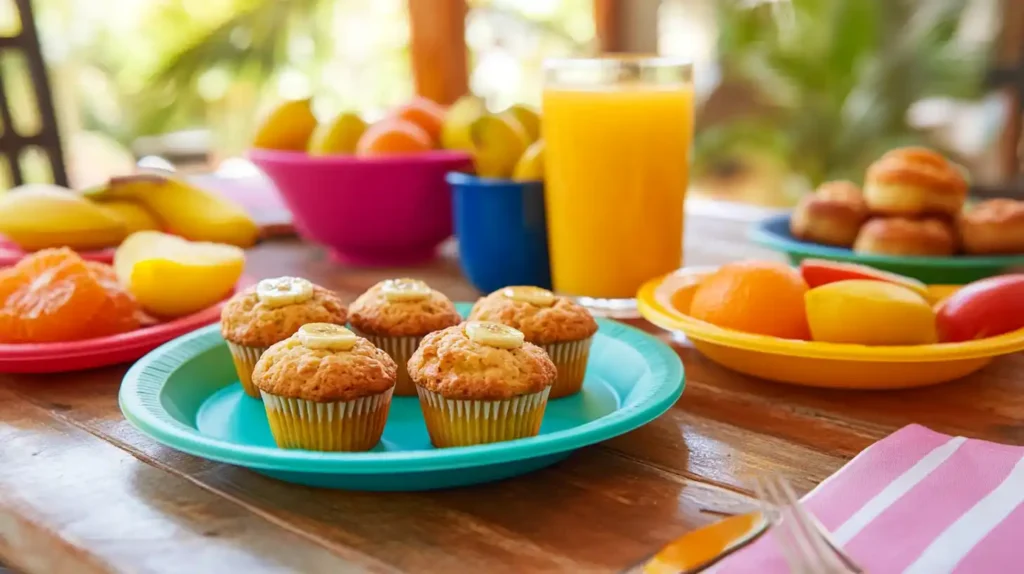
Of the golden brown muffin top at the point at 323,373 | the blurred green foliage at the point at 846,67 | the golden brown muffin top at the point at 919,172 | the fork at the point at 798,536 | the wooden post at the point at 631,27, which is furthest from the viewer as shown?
the wooden post at the point at 631,27

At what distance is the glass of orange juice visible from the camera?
0.96m

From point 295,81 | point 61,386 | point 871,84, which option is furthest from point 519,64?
point 61,386

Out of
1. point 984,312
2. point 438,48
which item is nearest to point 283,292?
point 984,312

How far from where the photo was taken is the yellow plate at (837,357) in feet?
2.17

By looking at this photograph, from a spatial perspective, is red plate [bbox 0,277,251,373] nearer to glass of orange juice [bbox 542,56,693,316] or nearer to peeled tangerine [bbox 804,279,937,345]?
glass of orange juice [bbox 542,56,693,316]

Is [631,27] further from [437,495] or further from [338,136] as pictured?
[437,495]

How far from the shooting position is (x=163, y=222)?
1.21 meters

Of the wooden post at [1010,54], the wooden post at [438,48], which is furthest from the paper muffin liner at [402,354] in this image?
the wooden post at [1010,54]

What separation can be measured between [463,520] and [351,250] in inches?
30.7

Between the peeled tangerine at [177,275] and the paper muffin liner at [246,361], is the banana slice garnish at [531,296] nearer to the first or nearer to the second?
the paper muffin liner at [246,361]

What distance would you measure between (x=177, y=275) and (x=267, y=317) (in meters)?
0.19

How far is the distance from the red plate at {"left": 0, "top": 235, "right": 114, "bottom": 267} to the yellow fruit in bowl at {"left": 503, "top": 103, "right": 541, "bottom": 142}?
55 cm

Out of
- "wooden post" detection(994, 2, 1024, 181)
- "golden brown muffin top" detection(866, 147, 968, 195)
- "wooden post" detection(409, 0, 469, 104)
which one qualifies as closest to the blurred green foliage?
"wooden post" detection(994, 2, 1024, 181)

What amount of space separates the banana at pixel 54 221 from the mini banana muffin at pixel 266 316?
438 mm
